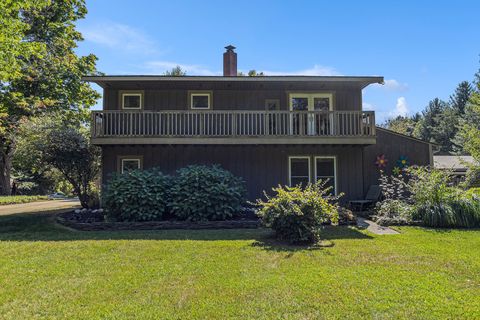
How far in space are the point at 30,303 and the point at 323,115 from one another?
410 inches

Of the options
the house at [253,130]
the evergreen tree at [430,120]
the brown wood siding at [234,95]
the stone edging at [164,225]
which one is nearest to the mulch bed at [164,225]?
the stone edging at [164,225]

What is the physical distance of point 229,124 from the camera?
11.8 meters

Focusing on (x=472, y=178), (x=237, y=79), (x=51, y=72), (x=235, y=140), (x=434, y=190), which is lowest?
(x=434, y=190)

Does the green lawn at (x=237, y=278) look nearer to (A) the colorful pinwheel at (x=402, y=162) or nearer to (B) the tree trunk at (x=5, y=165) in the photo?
(A) the colorful pinwheel at (x=402, y=162)

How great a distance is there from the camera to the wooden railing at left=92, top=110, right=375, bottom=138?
11.1m

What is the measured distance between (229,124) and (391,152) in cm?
698

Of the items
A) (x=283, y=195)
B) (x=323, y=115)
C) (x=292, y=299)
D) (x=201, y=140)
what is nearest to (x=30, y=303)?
(x=292, y=299)

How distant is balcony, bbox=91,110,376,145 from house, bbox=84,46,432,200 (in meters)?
0.03

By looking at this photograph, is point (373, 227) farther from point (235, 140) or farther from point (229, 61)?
point (229, 61)

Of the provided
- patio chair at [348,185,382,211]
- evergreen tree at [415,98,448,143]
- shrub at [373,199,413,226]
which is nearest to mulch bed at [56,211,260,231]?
shrub at [373,199,413,226]

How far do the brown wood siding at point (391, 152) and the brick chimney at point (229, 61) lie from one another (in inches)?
263

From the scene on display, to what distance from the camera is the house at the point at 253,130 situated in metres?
11.0

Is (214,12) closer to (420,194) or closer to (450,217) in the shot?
(420,194)

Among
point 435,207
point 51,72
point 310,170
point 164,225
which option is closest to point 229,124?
point 310,170
